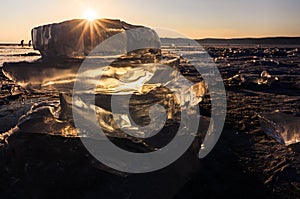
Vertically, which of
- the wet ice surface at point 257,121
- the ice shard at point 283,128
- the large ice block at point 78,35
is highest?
the large ice block at point 78,35

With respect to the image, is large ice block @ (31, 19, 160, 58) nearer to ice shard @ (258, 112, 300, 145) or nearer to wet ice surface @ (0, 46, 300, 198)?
wet ice surface @ (0, 46, 300, 198)

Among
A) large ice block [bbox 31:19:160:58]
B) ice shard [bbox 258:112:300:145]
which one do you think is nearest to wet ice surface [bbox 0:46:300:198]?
ice shard [bbox 258:112:300:145]

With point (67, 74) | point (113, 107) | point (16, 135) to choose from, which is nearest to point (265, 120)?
point (113, 107)

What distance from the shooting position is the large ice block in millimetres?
2863

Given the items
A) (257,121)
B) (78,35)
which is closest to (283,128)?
(257,121)

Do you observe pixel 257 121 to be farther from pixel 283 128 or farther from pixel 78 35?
pixel 78 35

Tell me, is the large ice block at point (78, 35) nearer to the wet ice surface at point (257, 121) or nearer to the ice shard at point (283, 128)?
the wet ice surface at point (257, 121)

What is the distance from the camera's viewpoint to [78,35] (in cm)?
287

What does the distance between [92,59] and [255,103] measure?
3081 millimetres

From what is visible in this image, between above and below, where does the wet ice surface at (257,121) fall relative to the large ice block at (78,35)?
below

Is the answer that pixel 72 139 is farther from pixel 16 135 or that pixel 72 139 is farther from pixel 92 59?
pixel 92 59

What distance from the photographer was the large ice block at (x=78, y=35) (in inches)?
113

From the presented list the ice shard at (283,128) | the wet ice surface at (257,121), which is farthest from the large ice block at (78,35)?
the ice shard at (283,128)

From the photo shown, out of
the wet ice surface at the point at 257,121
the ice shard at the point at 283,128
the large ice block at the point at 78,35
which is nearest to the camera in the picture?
the wet ice surface at the point at 257,121
